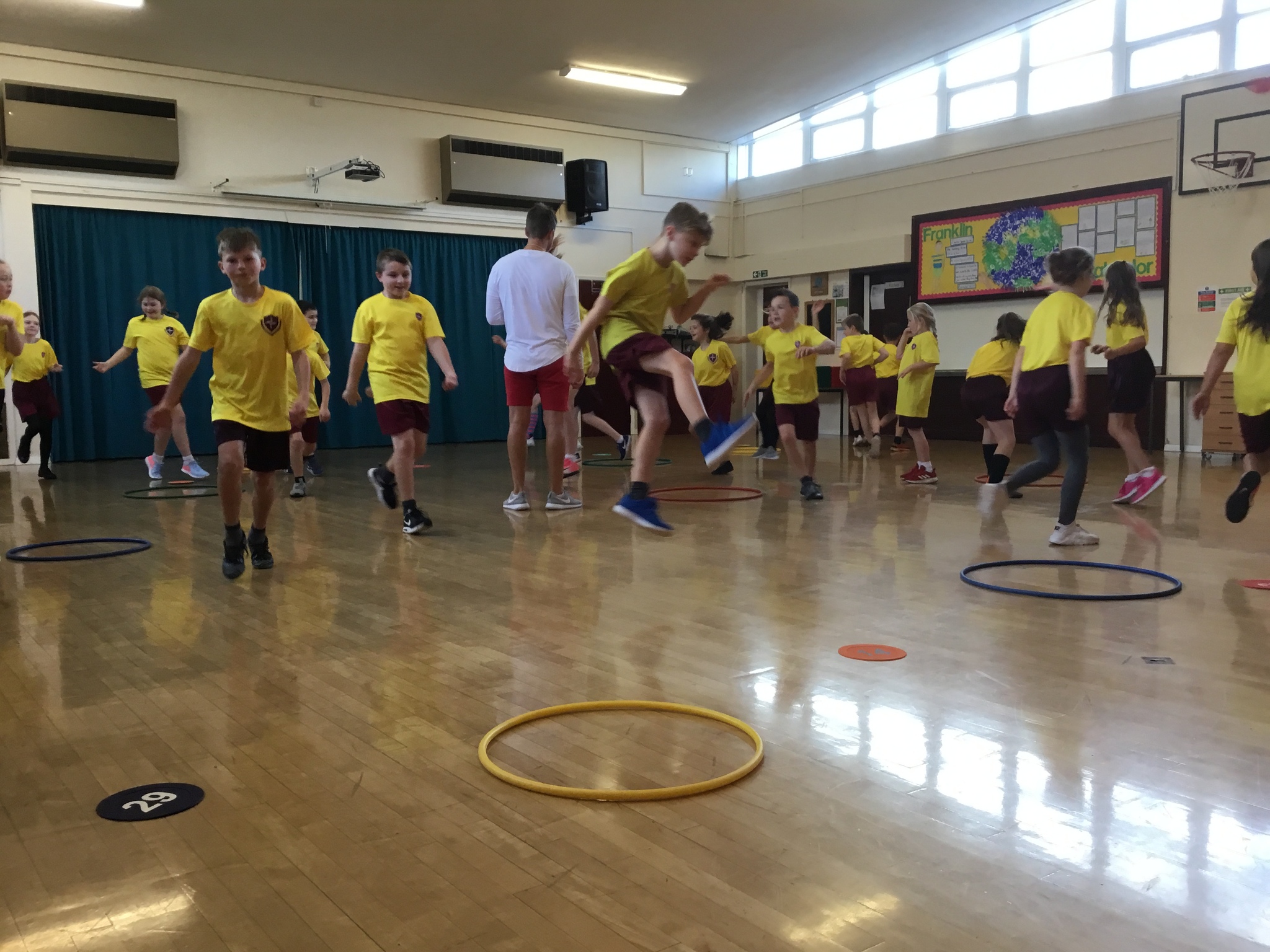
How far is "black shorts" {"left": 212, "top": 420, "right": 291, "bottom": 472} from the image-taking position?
457 centimetres

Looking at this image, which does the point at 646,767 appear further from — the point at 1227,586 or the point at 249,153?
the point at 249,153

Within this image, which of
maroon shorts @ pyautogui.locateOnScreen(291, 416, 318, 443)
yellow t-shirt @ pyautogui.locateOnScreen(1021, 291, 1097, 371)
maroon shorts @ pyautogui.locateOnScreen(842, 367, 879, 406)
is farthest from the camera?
maroon shorts @ pyautogui.locateOnScreen(842, 367, 879, 406)

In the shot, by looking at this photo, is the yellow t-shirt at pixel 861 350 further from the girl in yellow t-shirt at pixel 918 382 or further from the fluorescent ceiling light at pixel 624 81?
the fluorescent ceiling light at pixel 624 81

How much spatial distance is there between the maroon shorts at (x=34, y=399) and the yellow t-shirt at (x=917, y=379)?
7.59 metres

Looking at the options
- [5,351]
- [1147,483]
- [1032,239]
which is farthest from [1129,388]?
[5,351]

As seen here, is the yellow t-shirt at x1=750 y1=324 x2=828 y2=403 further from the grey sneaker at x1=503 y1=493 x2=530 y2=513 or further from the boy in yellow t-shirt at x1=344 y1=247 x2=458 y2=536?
the boy in yellow t-shirt at x1=344 y1=247 x2=458 y2=536

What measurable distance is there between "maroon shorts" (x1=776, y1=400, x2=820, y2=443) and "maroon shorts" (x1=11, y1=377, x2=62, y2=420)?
6590mm

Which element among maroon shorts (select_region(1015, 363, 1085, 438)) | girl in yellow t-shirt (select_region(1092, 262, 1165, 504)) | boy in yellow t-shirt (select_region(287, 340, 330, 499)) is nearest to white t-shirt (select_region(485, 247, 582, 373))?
boy in yellow t-shirt (select_region(287, 340, 330, 499))

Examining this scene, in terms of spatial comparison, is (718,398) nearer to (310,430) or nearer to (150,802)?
(310,430)

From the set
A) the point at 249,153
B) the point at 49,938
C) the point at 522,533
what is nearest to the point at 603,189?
the point at 249,153

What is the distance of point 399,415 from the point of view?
570 cm

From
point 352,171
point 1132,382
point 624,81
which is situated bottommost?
point 1132,382

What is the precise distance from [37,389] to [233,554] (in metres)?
5.74

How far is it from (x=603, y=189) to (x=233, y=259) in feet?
35.6
